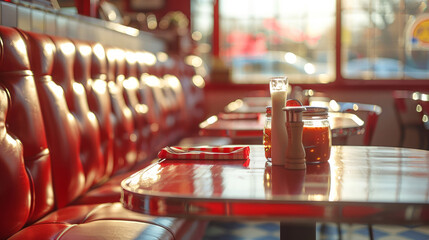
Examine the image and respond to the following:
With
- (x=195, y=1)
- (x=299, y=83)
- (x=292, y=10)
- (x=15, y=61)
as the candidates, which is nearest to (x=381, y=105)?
(x=299, y=83)

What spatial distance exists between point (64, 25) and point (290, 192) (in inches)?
86.7

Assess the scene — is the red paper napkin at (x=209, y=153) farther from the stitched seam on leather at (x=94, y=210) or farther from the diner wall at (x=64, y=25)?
the diner wall at (x=64, y=25)

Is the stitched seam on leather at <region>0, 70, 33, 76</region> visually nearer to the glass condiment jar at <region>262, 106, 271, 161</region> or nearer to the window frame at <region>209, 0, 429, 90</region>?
the glass condiment jar at <region>262, 106, 271, 161</region>

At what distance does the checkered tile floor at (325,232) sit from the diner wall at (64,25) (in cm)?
150

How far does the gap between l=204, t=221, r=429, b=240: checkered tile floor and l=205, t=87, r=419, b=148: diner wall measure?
195cm

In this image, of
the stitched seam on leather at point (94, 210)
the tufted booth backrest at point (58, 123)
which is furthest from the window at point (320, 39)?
the stitched seam on leather at point (94, 210)

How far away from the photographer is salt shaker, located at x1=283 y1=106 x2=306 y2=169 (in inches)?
52.8

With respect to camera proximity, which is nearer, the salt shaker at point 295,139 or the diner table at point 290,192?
the diner table at point 290,192

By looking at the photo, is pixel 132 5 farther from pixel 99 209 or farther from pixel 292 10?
pixel 99 209

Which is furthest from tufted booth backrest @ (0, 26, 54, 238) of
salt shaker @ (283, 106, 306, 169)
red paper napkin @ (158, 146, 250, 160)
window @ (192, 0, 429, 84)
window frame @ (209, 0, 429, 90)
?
window @ (192, 0, 429, 84)

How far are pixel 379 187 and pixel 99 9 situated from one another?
9.40ft

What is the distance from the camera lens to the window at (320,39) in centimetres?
572

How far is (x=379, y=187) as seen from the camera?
45.4 inches

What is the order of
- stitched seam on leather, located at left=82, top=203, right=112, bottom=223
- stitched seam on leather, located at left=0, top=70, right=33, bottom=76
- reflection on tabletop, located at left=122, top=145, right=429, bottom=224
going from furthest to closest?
stitched seam on leather, located at left=82, top=203, right=112, bottom=223 → stitched seam on leather, located at left=0, top=70, right=33, bottom=76 → reflection on tabletop, located at left=122, top=145, right=429, bottom=224
